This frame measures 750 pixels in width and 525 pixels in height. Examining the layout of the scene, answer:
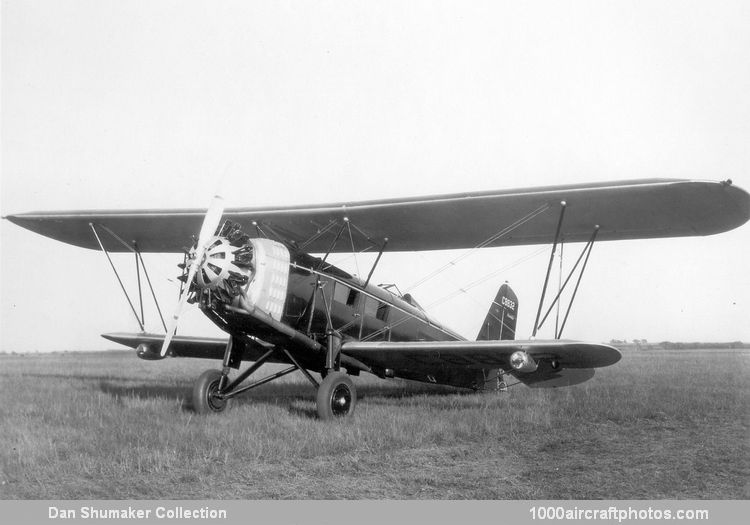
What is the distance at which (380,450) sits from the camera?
5.85m

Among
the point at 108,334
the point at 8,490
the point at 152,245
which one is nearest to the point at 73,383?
the point at 108,334

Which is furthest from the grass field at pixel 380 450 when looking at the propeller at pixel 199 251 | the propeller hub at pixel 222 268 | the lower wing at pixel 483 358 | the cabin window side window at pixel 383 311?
the propeller hub at pixel 222 268

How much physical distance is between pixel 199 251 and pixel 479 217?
152 inches

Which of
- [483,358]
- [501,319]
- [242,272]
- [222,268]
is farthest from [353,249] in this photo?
[501,319]

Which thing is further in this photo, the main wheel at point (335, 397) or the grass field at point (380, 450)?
the main wheel at point (335, 397)

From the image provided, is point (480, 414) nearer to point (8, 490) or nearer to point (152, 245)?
point (8, 490)

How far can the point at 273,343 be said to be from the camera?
7.70 m

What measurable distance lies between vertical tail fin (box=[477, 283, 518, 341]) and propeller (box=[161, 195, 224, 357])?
743 cm

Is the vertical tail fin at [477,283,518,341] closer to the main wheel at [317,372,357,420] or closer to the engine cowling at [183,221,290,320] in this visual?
the main wheel at [317,372,357,420]

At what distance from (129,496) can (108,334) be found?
7707 mm

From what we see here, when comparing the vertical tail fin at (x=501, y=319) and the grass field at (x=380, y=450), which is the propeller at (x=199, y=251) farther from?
the vertical tail fin at (x=501, y=319)

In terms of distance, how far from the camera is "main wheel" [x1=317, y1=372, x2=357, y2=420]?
719 centimetres

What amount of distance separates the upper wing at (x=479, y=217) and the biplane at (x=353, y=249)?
21mm

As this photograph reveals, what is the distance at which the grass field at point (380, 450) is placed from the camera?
14.7ft
